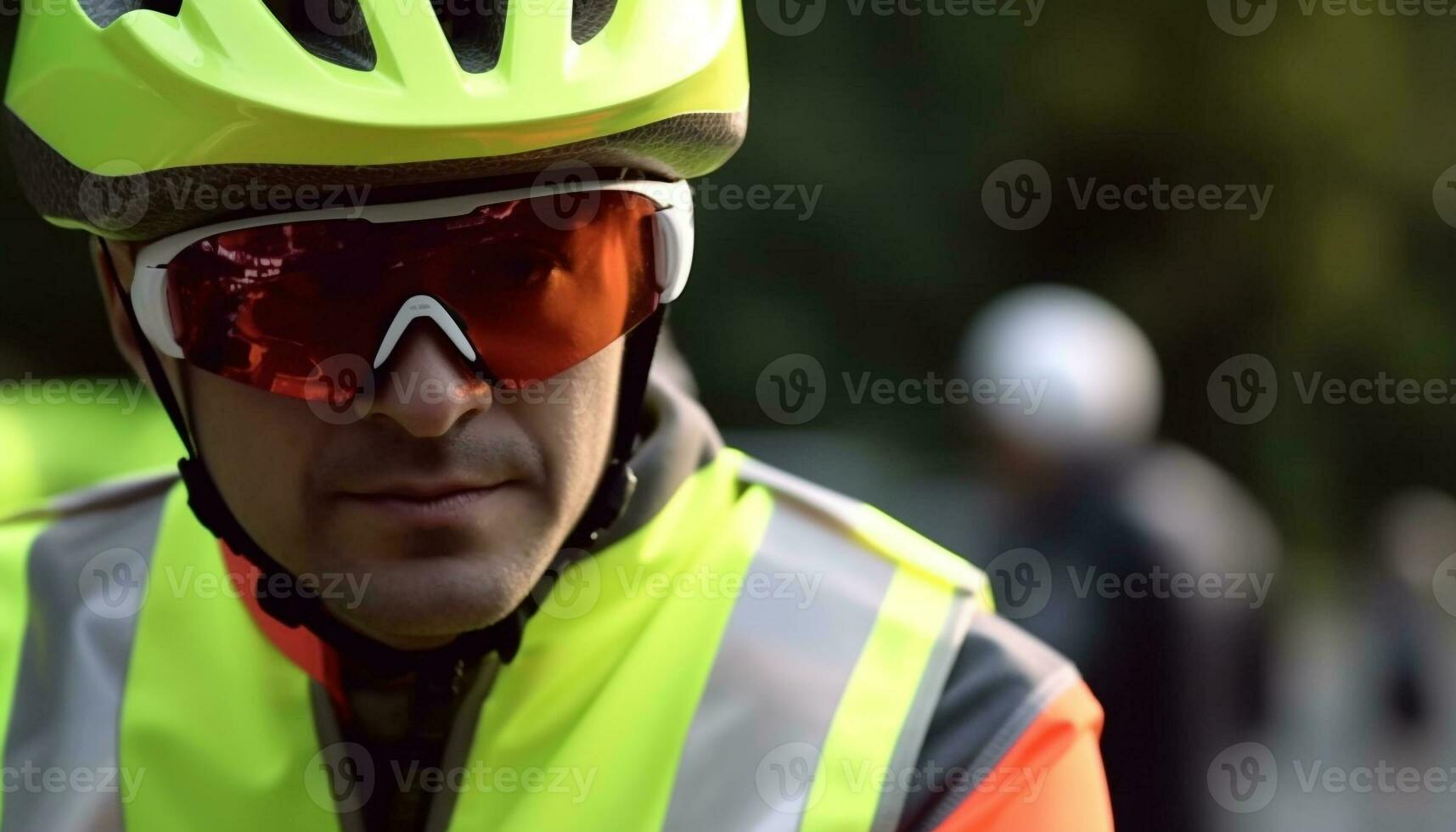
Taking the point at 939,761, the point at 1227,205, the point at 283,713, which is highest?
the point at 1227,205

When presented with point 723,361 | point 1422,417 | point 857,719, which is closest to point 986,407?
point 723,361

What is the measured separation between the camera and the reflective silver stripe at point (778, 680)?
78.4 inches

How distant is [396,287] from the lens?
6.24 feet

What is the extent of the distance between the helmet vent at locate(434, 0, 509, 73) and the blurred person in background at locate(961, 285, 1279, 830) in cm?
239

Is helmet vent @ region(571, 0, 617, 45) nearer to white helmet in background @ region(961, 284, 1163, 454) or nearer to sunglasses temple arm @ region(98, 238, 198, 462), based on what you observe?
sunglasses temple arm @ region(98, 238, 198, 462)

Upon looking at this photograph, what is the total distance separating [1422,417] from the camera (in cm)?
774

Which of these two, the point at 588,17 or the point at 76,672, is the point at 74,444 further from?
the point at 588,17

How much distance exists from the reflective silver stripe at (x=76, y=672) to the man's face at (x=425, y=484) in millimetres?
332

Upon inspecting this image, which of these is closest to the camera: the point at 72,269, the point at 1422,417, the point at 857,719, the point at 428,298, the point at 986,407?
the point at 428,298

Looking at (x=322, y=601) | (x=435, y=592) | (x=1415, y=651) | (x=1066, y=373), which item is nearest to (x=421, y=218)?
(x=435, y=592)

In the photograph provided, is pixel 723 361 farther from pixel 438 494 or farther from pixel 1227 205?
pixel 438 494

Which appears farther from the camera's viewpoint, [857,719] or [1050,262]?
[1050,262]

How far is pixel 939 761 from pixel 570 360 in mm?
623

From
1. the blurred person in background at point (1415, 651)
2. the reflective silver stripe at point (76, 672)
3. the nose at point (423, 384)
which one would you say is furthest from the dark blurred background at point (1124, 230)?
the nose at point (423, 384)
